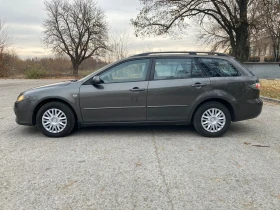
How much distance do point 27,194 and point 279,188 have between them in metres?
2.95

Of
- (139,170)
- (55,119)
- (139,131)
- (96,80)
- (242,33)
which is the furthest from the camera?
(242,33)

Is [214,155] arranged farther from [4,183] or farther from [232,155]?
[4,183]

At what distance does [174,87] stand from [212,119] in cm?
100

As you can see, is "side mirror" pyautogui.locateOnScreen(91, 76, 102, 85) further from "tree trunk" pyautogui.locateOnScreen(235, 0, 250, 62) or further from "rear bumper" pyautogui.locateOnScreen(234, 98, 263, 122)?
"tree trunk" pyautogui.locateOnScreen(235, 0, 250, 62)

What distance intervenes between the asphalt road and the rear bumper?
1.38 feet

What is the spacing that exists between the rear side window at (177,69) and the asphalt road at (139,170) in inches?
47.9

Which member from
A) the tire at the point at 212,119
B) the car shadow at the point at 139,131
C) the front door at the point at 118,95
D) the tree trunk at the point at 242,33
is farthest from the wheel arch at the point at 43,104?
the tree trunk at the point at 242,33

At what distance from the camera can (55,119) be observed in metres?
4.39

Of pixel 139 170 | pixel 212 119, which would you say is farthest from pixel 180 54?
pixel 139 170

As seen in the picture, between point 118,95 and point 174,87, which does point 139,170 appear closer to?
point 118,95

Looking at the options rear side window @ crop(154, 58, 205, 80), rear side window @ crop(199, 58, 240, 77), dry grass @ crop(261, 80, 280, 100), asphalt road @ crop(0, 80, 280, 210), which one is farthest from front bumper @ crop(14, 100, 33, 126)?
dry grass @ crop(261, 80, 280, 100)

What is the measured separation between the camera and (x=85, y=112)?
4.38 metres

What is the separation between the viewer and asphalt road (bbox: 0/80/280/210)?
242 cm

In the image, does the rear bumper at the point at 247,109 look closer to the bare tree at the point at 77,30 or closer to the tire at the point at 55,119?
the tire at the point at 55,119
